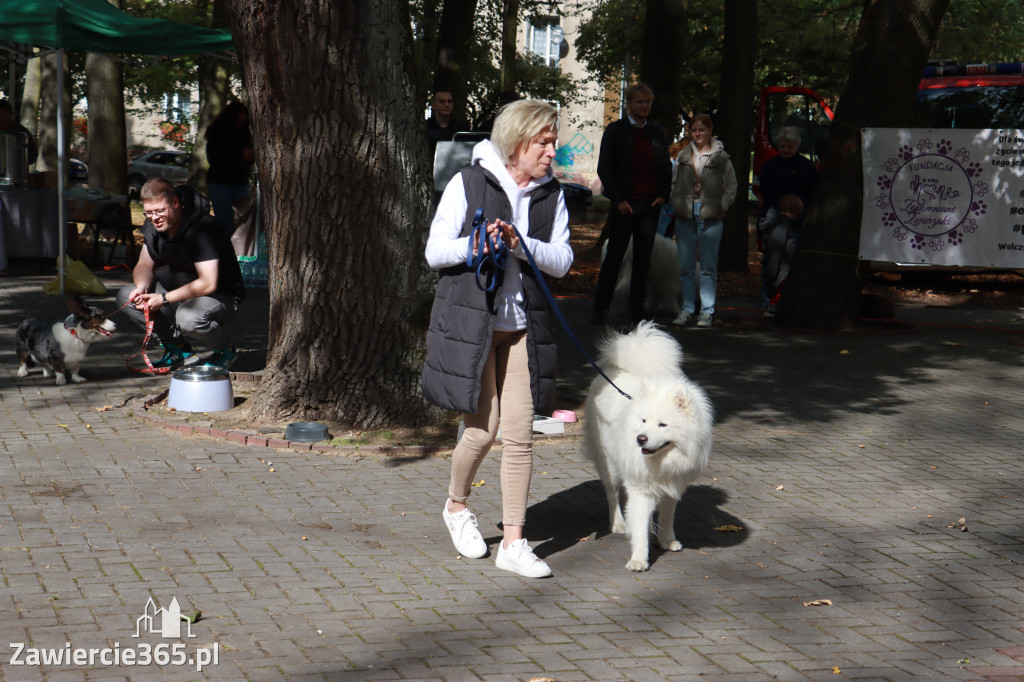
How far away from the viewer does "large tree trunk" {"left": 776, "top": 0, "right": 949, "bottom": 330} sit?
11.3 meters

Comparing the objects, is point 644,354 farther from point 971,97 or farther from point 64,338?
point 971,97

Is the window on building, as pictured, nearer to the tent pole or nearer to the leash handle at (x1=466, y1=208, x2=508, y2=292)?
the tent pole

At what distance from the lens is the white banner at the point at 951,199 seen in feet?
38.9

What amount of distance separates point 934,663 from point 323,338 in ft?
14.3

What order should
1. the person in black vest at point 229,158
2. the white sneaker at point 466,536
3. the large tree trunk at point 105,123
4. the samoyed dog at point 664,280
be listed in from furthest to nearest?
1. the large tree trunk at point 105,123
2. the person in black vest at point 229,158
3. the samoyed dog at point 664,280
4. the white sneaker at point 466,536

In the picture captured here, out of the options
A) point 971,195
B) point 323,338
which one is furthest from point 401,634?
point 971,195

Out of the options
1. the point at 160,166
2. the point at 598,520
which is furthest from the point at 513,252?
the point at 160,166

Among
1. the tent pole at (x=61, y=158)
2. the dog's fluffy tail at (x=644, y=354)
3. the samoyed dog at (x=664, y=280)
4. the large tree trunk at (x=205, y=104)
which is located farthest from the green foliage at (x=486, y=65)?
the dog's fluffy tail at (x=644, y=354)

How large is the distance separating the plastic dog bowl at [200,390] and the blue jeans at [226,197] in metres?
6.15

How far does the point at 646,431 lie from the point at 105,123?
16004 millimetres

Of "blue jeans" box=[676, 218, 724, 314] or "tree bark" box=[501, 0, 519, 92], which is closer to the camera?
"blue jeans" box=[676, 218, 724, 314]

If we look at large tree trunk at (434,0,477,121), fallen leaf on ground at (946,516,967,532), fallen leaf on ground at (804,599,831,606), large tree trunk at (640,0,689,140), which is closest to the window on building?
large tree trunk at (434,0,477,121)

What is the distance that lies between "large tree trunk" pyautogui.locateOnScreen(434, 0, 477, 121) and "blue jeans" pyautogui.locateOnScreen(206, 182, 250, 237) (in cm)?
495

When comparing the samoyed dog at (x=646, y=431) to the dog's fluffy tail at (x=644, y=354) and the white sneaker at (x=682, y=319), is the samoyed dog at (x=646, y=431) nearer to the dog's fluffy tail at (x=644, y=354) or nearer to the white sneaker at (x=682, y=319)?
the dog's fluffy tail at (x=644, y=354)
